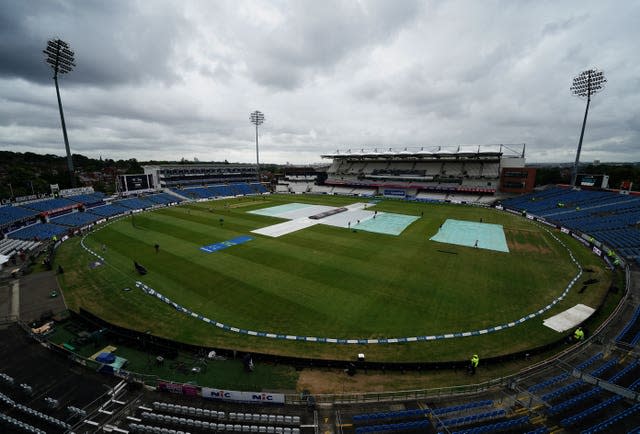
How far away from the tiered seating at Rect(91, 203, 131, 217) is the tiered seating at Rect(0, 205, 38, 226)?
9.16 metres

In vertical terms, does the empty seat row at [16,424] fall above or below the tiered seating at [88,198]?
below

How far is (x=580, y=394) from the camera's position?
11398 millimetres

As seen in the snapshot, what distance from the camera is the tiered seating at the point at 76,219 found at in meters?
46.2

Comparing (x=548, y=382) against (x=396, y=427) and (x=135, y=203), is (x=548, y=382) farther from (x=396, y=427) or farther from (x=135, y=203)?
(x=135, y=203)

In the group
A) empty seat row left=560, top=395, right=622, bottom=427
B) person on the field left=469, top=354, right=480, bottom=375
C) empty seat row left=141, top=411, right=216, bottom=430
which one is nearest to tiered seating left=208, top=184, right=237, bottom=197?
empty seat row left=141, top=411, right=216, bottom=430

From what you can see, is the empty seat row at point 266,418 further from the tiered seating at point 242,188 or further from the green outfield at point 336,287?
the tiered seating at point 242,188

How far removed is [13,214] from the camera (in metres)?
44.1

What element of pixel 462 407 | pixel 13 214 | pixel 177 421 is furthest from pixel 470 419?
pixel 13 214

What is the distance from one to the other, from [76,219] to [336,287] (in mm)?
53451

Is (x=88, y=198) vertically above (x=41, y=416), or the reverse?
(x=88, y=198)

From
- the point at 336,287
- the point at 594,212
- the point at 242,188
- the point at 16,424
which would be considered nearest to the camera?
the point at 16,424

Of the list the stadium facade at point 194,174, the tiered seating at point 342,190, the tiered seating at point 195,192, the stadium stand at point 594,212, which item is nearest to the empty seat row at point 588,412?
the stadium stand at point 594,212

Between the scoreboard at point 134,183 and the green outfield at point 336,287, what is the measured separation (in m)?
35.6

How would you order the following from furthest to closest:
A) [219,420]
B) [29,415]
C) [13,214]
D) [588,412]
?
[13,214]
[29,415]
[219,420]
[588,412]
